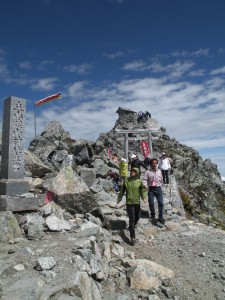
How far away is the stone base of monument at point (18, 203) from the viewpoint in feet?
30.6

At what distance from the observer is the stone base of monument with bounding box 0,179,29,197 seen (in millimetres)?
9688

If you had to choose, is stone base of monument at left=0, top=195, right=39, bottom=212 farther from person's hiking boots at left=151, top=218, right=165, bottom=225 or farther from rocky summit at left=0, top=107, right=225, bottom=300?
person's hiking boots at left=151, top=218, right=165, bottom=225

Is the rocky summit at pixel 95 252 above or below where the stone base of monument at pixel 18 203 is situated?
below

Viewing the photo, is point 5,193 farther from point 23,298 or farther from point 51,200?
point 23,298

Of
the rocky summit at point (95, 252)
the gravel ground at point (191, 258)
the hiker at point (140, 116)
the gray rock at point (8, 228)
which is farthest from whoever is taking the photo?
the hiker at point (140, 116)

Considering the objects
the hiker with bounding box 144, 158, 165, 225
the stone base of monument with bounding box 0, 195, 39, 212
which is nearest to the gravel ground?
the hiker with bounding box 144, 158, 165, 225

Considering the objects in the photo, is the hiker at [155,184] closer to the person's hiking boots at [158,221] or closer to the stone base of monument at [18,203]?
the person's hiking boots at [158,221]

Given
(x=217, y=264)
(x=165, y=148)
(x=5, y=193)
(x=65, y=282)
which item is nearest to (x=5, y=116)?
(x=5, y=193)

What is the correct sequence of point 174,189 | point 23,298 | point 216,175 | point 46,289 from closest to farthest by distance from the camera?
1. point 23,298
2. point 46,289
3. point 174,189
4. point 216,175

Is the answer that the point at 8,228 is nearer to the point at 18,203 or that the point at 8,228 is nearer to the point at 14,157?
the point at 18,203

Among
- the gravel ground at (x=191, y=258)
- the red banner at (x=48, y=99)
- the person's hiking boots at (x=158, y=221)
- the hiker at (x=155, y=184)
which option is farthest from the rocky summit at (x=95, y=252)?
the red banner at (x=48, y=99)

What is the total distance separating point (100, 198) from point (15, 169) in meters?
6.09

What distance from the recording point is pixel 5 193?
9617mm

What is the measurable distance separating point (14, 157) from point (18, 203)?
1.57m
